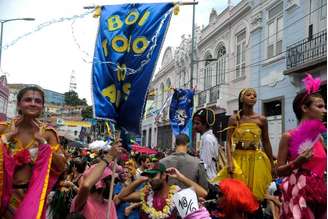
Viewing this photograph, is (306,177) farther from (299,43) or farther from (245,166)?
(299,43)

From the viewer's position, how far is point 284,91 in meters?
16.7

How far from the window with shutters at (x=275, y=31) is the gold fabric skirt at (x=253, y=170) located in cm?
1336

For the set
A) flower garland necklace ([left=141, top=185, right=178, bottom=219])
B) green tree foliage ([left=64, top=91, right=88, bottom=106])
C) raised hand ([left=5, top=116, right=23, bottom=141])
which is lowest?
flower garland necklace ([left=141, top=185, right=178, bottom=219])

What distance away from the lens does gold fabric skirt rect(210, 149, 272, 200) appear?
15.2ft

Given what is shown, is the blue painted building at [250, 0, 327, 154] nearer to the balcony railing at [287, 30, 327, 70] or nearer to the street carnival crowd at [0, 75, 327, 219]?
the balcony railing at [287, 30, 327, 70]

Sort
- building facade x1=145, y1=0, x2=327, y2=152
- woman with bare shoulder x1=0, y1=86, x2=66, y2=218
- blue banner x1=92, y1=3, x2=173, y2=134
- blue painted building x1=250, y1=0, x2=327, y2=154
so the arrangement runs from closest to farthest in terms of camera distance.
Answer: woman with bare shoulder x1=0, y1=86, x2=66, y2=218, blue banner x1=92, y1=3, x2=173, y2=134, blue painted building x1=250, y1=0, x2=327, y2=154, building facade x1=145, y1=0, x2=327, y2=152

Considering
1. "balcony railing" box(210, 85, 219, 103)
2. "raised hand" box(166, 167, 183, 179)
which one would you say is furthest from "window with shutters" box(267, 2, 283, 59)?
"raised hand" box(166, 167, 183, 179)

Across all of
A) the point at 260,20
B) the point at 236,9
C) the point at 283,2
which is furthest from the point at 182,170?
the point at 236,9

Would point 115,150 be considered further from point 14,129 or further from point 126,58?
point 126,58

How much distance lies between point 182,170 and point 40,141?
1820 mm

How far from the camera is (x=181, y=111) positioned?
13500 millimetres

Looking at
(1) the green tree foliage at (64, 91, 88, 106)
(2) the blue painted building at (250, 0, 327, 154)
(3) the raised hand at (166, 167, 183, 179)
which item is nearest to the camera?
(3) the raised hand at (166, 167, 183, 179)

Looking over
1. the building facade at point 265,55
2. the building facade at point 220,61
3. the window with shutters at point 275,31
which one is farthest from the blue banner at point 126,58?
the window with shutters at point 275,31

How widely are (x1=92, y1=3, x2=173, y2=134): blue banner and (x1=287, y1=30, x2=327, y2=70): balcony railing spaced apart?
10165 millimetres
